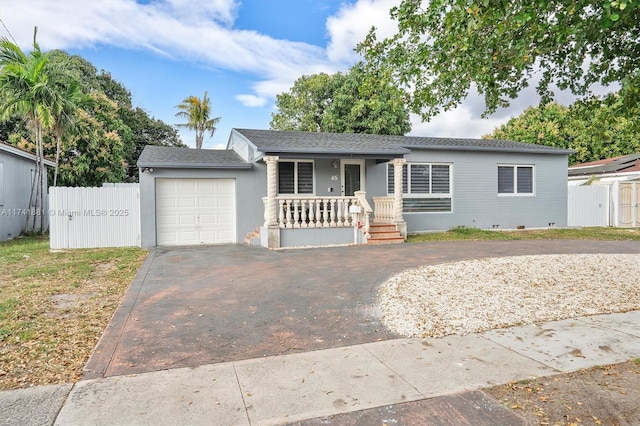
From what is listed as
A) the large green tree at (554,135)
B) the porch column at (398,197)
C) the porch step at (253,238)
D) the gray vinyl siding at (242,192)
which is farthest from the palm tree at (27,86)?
the large green tree at (554,135)

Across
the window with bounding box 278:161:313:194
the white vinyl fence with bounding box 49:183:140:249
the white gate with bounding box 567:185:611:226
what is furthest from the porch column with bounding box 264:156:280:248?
the white gate with bounding box 567:185:611:226

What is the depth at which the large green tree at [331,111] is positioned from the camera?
24.1m

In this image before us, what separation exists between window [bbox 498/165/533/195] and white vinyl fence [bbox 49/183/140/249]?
1332cm

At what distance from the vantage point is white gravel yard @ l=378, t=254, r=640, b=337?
15.9ft

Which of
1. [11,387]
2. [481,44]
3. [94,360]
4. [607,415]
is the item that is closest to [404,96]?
[481,44]

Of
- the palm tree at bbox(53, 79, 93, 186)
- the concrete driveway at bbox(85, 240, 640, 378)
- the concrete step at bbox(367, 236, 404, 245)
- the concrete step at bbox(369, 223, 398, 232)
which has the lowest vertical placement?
the concrete driveway at bbox(85, 240, 640, 378)

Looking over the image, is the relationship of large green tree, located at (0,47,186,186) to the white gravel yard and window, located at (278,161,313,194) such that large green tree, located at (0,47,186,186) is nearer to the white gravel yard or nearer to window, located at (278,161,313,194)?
window, located at (278,161,313,194)

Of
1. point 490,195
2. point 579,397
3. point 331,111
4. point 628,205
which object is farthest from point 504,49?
point 331,111

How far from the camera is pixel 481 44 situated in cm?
531

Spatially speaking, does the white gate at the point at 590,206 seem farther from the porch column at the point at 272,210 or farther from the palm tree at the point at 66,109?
the palm tree at the point at 66,109

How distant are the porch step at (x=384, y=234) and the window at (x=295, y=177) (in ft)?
8.52

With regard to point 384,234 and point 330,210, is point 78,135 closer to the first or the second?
point 330,210

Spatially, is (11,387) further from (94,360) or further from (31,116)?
(31,116)

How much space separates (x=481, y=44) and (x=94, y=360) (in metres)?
5.73
